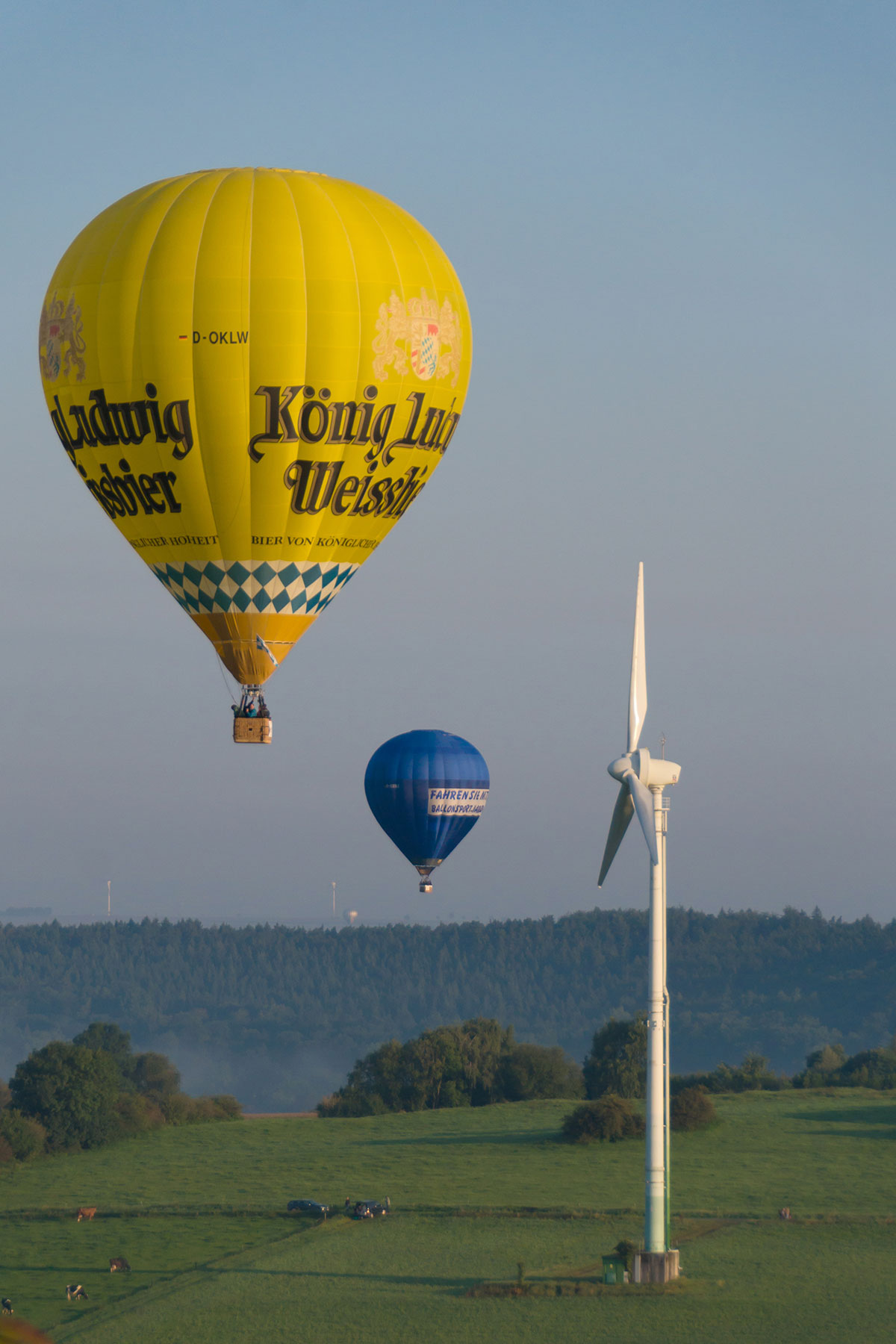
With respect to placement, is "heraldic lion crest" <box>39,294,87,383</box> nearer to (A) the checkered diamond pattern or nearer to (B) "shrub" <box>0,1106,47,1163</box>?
(A) the checkered diamond pattern

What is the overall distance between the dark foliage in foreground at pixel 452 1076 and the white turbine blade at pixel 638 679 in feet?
237

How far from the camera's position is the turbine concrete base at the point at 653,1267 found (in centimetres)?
5916

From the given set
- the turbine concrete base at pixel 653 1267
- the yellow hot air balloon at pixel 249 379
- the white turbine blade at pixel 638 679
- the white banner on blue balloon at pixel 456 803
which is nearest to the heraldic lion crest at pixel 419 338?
the yellow hot air balloon at pixel 249 379

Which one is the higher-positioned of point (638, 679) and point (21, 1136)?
point (638, 679)

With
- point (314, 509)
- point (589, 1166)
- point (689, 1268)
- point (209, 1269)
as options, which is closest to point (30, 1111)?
point (589, 1166)

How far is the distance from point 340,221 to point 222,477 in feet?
26.1

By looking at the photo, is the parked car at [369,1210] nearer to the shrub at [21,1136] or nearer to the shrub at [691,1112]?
the shrub at [691,1112]

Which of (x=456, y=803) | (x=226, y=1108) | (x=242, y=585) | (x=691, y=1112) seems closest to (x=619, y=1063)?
(x=691, y=1112)

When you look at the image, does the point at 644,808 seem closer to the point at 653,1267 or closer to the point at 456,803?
the point at 653,1267

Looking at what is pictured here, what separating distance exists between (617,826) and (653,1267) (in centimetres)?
1492

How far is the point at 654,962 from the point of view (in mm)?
57062

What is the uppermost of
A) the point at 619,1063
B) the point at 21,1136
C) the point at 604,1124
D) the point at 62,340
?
the point at 62,340

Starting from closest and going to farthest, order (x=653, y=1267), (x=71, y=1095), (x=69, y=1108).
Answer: (x=653, y=1267) → (x=69, y=1108) → (x=71, y=1095)

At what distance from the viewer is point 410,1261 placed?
68.4 m
